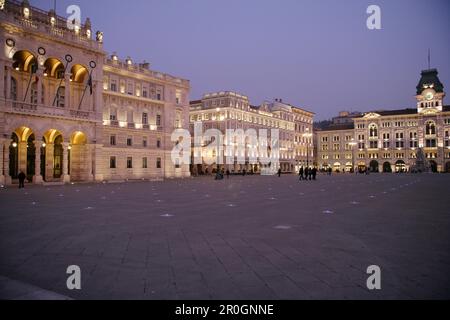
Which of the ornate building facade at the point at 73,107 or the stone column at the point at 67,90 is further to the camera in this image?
the stone column at the point at 67,90

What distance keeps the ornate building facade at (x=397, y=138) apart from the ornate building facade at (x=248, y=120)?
22.1 meters

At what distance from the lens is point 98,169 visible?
157 ft

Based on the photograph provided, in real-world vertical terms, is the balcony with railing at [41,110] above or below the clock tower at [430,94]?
below

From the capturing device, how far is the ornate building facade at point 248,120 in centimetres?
8881

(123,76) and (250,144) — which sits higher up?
(123,76)

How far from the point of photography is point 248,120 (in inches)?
3738

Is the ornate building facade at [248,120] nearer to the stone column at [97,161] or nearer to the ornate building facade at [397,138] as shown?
the ornate building facade at [397,138]

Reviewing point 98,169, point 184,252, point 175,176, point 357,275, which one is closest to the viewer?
point 357,275

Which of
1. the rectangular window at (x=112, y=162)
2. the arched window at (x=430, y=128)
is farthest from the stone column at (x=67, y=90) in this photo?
the arched window at (x=430, y=128)

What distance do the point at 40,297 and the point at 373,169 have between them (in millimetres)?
136680

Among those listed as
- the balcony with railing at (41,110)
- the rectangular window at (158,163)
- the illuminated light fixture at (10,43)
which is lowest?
the rectangular window at (158,163)

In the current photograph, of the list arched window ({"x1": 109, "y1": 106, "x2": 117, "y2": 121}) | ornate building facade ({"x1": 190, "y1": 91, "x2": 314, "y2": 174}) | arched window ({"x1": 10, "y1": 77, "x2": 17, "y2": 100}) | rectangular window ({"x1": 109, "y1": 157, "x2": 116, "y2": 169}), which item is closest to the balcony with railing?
arched window ({"x1": 10, "y1": 77, "x2": 17, "y2": 100})

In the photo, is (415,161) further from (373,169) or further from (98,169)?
(98,169)
